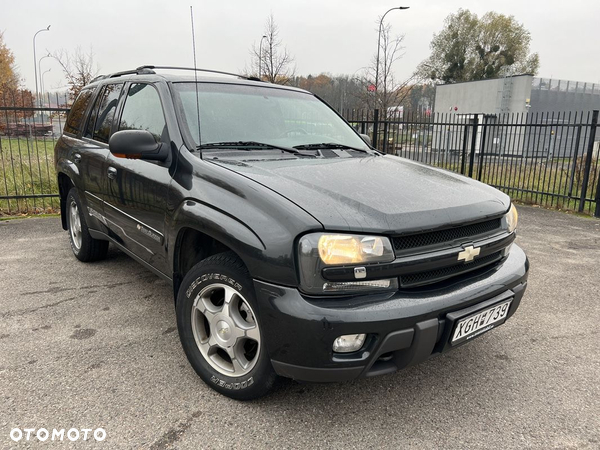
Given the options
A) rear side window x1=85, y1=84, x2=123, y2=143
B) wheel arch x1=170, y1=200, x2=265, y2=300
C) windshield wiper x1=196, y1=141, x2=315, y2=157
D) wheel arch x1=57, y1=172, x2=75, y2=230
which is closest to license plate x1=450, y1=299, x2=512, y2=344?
wheel arch x1=170, y1=200, x2=265, y2=300

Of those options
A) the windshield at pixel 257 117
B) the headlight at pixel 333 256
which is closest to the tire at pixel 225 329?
the headlight at pixel 333 256

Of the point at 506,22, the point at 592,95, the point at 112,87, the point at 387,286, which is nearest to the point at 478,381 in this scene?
the point at 387,286

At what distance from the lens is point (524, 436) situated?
85.8 inches

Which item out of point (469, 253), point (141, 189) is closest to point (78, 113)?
point (141, 189)

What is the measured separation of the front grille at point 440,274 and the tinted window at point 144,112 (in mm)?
1812

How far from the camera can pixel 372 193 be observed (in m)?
2.29

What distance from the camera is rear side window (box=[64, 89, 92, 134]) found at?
4.41 meters

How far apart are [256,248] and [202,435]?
0.96 m

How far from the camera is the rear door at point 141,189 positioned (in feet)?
9.29

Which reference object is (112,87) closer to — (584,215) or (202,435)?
(202,435)

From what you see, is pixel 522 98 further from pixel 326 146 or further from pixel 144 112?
pixel 144 112

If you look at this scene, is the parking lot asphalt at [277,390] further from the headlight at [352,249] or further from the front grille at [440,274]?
the headlight at [352,249]

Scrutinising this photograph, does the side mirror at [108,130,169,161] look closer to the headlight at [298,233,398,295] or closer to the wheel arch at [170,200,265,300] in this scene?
the wheel arch at [170,200,265,300]

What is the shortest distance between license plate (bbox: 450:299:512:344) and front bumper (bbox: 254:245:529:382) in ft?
0.25
